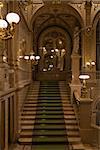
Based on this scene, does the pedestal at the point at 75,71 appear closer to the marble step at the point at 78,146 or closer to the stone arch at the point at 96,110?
the stone arch at the point at 96,110

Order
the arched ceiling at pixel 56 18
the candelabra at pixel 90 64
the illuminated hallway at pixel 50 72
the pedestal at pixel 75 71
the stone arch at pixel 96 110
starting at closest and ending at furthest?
the illuminated hallway at pixel 50 72 → the pedestal at pixel 75 71 → the stone arch at pixel 96 110 → the candelabra at pixel 90 64 → the arched ceiling at pixel 56 18

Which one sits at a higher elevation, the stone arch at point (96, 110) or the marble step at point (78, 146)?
the stone arch at point (96, 110)

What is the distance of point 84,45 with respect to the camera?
1950cm

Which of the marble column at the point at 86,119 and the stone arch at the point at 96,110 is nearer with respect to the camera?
the marble column at the point at 86,119

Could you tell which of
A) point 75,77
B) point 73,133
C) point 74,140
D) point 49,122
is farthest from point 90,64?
point 74,140

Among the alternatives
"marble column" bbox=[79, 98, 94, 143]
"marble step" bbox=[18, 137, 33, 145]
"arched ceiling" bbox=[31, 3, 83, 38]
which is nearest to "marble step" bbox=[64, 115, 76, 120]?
"marble column" bbox=[79, 98, 94, 143]

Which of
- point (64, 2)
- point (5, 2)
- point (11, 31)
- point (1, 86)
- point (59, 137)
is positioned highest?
point (64, 2)

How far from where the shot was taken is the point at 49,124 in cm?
1349

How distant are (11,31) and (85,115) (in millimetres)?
6391

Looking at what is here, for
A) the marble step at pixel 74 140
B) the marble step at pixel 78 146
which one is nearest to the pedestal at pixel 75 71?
the marble step at pixel 74 140

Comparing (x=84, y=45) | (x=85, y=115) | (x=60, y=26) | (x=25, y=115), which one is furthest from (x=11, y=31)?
(x=60, y=26)

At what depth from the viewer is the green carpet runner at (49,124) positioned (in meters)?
11.7

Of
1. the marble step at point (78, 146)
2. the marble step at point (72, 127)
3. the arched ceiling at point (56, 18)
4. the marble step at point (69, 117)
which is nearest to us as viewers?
the marble step at point (78, 146)

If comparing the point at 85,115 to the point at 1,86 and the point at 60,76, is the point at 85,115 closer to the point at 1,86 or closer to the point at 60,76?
the point at 1,86
